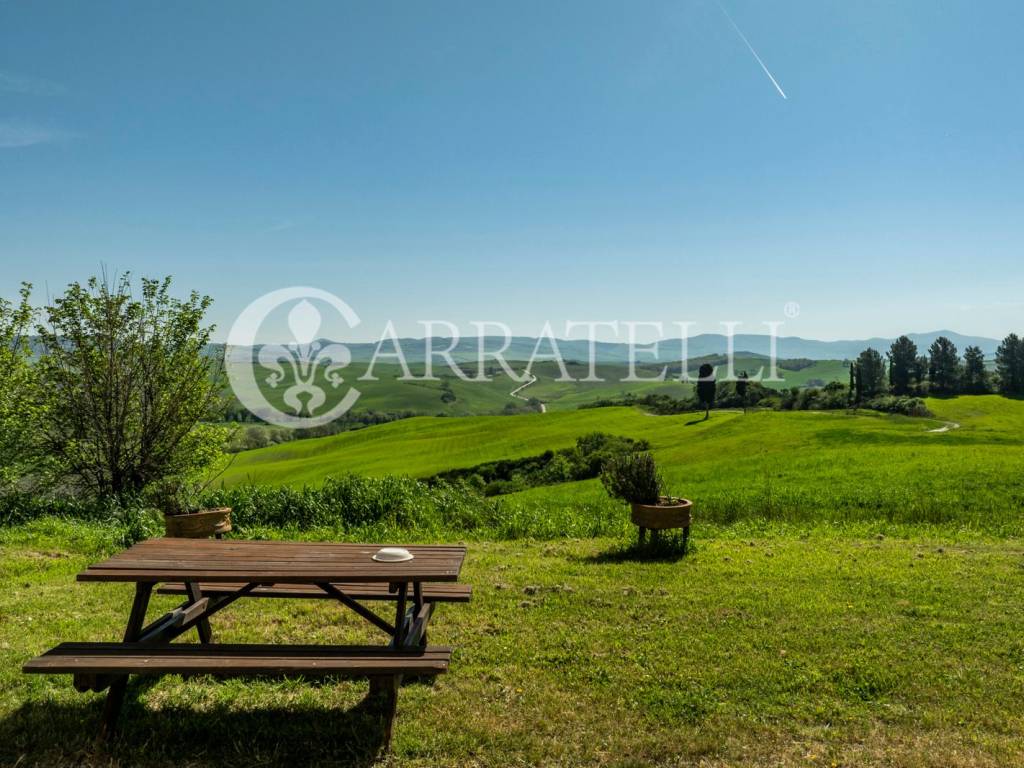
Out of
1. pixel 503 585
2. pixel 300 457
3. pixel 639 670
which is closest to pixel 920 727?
pixel 639 670

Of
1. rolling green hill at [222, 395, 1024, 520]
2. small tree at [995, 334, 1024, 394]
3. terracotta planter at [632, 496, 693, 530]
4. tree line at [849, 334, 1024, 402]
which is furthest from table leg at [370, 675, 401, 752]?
small tree at [995, 334, 1024, 394]

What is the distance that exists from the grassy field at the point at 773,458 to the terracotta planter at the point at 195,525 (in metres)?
12.3

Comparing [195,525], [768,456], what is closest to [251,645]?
[195,525]

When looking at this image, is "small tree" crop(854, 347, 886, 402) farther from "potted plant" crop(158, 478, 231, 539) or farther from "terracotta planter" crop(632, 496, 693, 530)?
"potted plant" crop(158, 478, 231, 539)

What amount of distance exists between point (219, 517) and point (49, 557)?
2.68 meters

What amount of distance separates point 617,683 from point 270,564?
3232 millimetres

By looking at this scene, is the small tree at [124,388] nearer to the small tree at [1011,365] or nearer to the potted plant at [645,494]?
the potted plant at [645,494]

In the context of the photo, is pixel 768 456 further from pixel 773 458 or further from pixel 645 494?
pixel 645 494

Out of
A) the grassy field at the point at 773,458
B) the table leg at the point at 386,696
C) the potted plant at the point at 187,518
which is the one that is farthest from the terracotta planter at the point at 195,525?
the grassy field at the point at 773,458

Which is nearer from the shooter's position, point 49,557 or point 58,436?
point 49,557

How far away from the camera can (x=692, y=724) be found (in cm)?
493

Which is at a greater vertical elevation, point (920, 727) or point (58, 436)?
point (58, 436)

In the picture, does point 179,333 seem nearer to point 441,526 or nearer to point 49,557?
point 49,557

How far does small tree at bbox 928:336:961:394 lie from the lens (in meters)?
116
